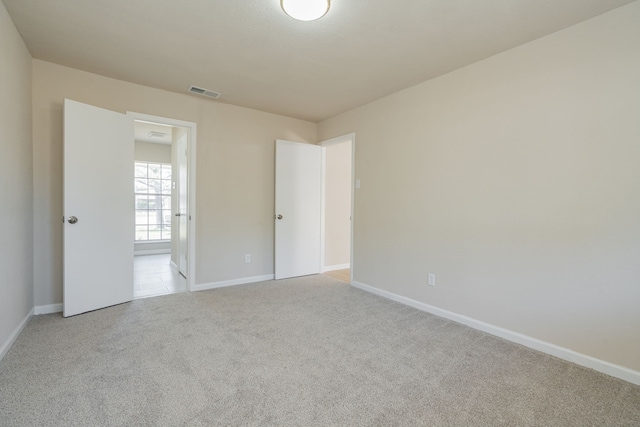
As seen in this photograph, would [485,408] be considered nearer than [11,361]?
Yes

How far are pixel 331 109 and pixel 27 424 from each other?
3.97 meters

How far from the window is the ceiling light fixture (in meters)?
6.14

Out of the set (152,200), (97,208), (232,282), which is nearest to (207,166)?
(97,208)

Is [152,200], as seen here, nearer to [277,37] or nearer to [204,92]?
[204,92]

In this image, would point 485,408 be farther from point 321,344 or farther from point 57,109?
point 57,109

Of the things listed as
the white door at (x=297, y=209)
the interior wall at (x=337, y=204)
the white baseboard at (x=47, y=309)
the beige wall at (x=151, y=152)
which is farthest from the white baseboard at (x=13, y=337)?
the beige wall at (x=151, y=152)

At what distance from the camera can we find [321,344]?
2.33m

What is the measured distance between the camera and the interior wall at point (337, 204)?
495 cm

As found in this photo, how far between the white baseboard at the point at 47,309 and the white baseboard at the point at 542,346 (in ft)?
11.9

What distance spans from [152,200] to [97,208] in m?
4.38

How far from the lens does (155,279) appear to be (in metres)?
4.36

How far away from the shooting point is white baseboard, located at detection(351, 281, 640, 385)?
192 centimetres

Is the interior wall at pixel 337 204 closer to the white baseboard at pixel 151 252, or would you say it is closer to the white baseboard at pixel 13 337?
the white baseboard at pixel 13 337

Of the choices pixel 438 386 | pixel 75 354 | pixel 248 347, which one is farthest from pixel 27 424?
pixel 438 386
